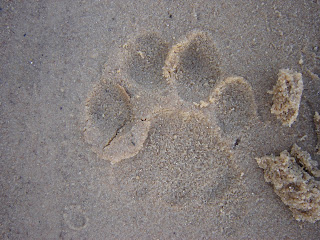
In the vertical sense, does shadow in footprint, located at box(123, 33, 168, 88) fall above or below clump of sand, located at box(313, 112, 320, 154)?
above

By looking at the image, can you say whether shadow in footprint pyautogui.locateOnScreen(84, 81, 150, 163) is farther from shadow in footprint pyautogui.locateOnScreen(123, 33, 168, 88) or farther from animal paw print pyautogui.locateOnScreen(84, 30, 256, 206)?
shadow in footprint pyautogui.locateOnScreen(123, 33, 168, 88)

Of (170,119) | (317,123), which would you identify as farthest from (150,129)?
(317,123)

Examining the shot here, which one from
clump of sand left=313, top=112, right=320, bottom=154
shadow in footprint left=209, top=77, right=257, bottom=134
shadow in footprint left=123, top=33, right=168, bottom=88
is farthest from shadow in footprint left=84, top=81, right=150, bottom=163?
clump of sand left=313, top=112, right=320, bottom=154

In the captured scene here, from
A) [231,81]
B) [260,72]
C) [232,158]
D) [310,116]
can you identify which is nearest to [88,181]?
[232,158]

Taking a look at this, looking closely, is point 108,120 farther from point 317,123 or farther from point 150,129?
point 317,123

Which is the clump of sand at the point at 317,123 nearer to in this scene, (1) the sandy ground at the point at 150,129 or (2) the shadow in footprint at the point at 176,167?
(1) the sandy ground at the point at 150,129

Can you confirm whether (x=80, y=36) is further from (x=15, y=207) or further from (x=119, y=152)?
(x=15, y=207)
